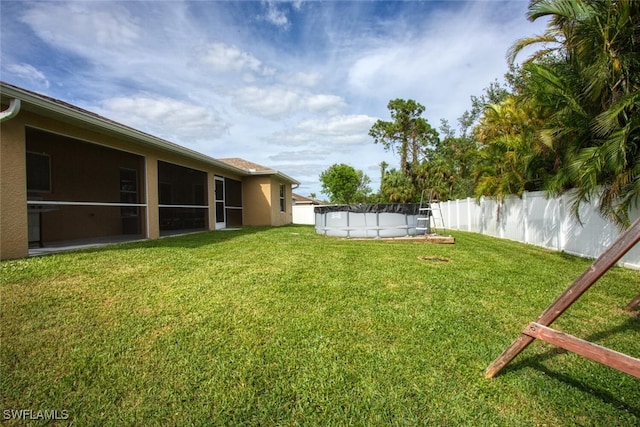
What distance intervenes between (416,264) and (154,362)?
15.2 ft

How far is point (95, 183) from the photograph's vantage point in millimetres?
10172

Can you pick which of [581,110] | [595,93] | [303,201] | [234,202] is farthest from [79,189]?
[303,201]

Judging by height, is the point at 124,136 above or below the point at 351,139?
below

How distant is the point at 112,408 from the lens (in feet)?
7.11

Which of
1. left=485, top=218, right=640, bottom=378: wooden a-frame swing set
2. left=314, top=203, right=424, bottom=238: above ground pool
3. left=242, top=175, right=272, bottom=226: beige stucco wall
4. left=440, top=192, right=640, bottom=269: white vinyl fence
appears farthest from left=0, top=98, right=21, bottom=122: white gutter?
left=242, top=175, right=272, bottom=226: beige stucco wall

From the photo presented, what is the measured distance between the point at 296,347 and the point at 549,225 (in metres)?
8.82

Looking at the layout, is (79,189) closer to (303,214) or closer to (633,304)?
(633,304)

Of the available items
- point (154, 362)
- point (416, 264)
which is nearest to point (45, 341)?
point (154, 362)

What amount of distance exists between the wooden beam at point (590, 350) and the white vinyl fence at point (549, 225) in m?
4.82

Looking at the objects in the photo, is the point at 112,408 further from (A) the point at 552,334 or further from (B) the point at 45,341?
(A) the point at 552,334

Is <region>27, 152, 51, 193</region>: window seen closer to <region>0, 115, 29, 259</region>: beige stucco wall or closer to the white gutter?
<region>0, 115, 29, 259</region>: beige stucco wall

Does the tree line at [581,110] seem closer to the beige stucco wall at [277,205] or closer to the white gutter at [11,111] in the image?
the white gutter at [11,111]

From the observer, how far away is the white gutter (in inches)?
189

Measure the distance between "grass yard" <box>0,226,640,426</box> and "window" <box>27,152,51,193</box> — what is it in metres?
4.34
